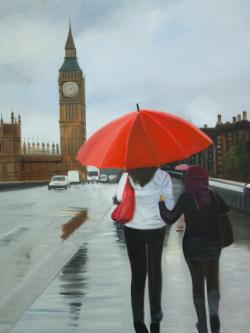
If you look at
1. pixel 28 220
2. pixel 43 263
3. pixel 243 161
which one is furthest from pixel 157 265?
pixel 243 161

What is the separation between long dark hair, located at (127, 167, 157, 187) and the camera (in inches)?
274

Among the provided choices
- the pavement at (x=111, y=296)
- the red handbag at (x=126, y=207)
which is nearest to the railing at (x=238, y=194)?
the pavement at (x=111, y=296)

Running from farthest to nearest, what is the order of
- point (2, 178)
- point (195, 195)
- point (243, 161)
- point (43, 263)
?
point (2, 178), point (243, 161), point (43, 263), point (195, 195)

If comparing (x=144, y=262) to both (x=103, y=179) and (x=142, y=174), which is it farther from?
(x=103, y=179)

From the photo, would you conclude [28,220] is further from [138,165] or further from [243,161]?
[243,161]

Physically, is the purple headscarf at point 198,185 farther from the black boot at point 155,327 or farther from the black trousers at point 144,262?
the black boot at point 155,327

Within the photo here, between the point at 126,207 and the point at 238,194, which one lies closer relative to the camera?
the point at 126,207

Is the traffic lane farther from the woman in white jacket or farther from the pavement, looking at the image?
the woman in white jacket

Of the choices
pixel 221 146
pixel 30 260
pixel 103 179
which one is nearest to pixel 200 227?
pixel 30 260

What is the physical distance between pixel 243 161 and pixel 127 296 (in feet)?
397

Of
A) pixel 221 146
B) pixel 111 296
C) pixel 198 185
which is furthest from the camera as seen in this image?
pixel 221 146

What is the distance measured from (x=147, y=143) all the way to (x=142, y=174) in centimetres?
26

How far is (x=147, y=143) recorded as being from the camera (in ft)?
22.6

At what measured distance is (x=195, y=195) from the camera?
6.77m
